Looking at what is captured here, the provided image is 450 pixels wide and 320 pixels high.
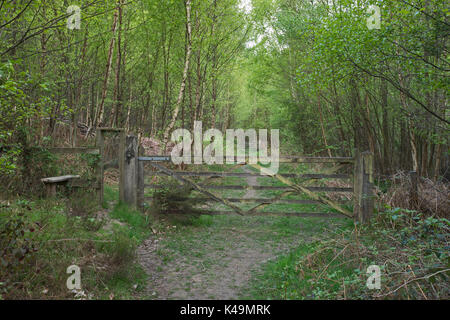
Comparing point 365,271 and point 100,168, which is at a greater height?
point 100,168

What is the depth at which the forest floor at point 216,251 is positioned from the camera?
433 centimetres

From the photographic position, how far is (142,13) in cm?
1408

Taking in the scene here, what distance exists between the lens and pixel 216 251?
5.84 metres

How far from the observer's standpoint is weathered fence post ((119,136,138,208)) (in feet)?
24.1

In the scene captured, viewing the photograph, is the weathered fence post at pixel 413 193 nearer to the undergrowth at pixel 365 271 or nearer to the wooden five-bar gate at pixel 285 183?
the wooden five-bar gate at pixel 285 183

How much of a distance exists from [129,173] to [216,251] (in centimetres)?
295

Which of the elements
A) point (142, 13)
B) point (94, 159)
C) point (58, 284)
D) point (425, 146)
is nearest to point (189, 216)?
point (94, 159)

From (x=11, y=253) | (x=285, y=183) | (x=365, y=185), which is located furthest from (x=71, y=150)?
(x=365, y=185)

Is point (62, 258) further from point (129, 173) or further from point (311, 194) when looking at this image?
point (311, 194)

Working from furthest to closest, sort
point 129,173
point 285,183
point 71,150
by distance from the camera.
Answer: point 129,173 < point 285,183 < point 71,150

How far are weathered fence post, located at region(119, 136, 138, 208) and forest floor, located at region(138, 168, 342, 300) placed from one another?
1112 millimetres

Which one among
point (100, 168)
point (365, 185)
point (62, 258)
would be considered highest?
point (100, 168)

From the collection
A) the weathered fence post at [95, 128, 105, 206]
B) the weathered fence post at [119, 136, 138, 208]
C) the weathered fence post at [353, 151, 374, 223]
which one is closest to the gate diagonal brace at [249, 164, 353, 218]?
the weathered fence post at [353, 151, 374, 223]
